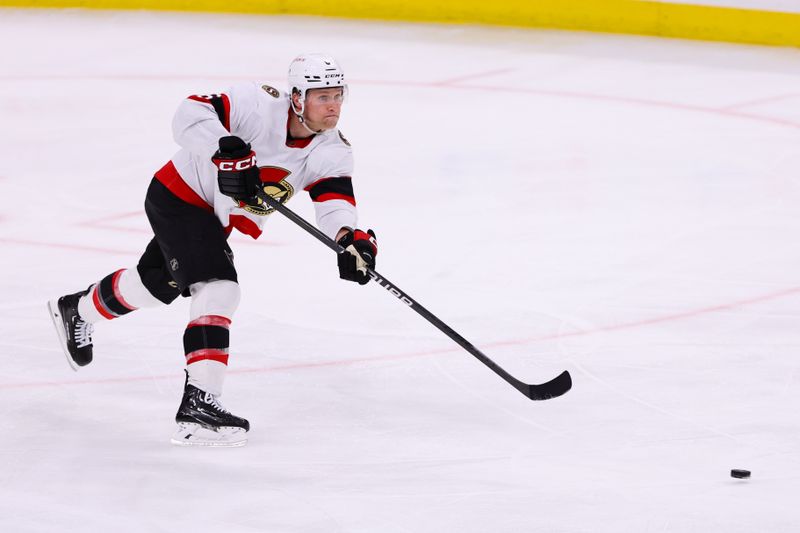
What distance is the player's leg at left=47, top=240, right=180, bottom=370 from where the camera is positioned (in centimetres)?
367

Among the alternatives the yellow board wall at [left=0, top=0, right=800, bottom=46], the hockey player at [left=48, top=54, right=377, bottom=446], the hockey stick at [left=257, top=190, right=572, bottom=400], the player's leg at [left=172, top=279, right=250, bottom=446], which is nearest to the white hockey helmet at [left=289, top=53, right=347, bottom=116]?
the hockey player at [left=48, top=54, right=377, bottom=446]

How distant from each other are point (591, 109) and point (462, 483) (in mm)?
4216

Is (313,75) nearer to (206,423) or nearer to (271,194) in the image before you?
(271,194)

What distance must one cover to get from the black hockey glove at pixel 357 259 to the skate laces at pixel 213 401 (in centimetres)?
39

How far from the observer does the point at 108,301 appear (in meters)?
3.75

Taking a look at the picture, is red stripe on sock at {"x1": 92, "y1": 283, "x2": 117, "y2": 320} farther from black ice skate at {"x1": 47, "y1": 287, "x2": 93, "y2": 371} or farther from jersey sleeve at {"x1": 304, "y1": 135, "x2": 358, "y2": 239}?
jersey sleeve at {"x1": 304, "y1": 135, "x2": 358, "y2": 239}

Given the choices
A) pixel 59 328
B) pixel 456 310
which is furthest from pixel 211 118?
pixel 456 310

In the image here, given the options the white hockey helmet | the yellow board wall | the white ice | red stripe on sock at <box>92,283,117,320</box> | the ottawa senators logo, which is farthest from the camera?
the yellow board wall

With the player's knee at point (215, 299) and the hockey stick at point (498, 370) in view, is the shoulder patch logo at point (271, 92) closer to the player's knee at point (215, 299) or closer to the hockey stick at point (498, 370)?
the hockey stick at point (498, 370)

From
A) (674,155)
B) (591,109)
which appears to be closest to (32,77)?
(591,109)

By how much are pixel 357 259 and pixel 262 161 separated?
0.33 m

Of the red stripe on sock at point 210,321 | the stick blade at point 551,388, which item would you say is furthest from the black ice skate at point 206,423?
the stick blade at point 551,388

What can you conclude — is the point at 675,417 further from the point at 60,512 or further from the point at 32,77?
the point at 32,77

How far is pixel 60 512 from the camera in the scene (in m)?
2.95
